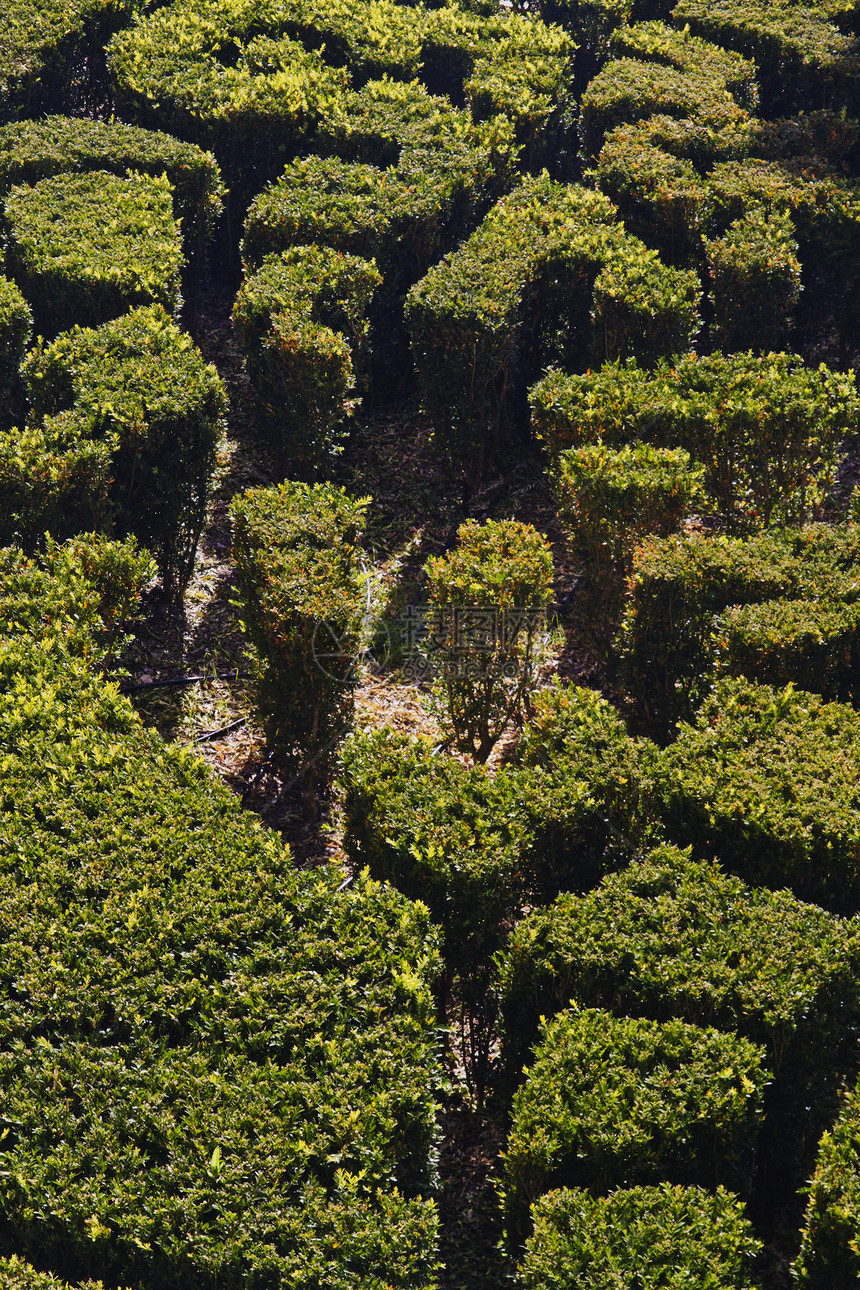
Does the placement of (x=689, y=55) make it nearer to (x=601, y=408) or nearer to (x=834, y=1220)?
(x=601, y=408)

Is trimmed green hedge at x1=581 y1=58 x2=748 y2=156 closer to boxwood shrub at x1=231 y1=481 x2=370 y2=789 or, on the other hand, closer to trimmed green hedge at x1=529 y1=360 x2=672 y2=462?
trimmed green hedge at x1=529 y1=360 x2=672 y2=462

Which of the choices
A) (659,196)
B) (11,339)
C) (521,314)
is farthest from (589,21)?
(11,339)

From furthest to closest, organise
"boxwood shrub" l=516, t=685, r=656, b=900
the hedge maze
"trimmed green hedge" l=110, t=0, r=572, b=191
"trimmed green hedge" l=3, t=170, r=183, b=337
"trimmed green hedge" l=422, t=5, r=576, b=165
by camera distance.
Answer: "trimmed green hedge" l=422, t=5, r=576, b=165 < "trimmed green hedge" l=110, t=0, r=572, b=191 < "trimmed green hedge" l=3, t=170, r=183, b=337 < "boxwood shrub" l=516, t=685, r=656, b=900 < the hedge maze

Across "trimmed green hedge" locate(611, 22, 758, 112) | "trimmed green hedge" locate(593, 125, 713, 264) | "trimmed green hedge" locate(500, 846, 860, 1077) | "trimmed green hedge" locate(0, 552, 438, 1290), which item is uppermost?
"trimmed green hedge" locate(611, 22, 758, 112)

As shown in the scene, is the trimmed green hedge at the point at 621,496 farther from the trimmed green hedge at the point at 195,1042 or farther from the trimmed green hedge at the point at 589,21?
the trimmed green hedge at the point at 589,21

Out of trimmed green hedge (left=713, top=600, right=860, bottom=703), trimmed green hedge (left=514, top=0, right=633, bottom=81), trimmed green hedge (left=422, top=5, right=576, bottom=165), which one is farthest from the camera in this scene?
trimmed green hedge (left=514, top=0, right=633, bottom=81)

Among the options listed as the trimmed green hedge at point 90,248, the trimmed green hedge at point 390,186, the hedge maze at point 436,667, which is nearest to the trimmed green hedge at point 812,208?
the hedge maze at point 436,667

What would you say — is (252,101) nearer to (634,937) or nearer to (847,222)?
(847,222)

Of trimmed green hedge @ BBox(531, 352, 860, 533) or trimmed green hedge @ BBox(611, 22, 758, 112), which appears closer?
trimmed green hedge @ BBox(531, 352, 860, 533)

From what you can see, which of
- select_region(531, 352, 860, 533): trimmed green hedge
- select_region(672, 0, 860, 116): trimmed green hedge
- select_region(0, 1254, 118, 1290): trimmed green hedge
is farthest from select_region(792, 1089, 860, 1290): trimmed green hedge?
select_region(672, 0, 860, 116): trimmed green hedge
